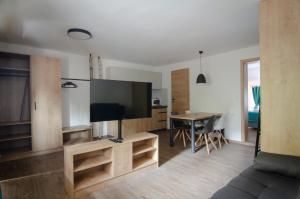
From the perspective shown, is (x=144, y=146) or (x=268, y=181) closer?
(x=268, y=181)

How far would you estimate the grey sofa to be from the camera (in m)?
1.29

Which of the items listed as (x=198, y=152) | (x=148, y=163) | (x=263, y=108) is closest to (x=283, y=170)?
(x=263, y=108)

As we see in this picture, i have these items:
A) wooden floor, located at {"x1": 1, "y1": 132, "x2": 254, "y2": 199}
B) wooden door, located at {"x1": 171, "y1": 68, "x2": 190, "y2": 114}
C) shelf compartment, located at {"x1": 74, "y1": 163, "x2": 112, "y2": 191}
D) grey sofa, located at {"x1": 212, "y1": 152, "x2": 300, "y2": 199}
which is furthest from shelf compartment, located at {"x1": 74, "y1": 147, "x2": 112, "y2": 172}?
wooden door, located at {"x1": 171, "y1": 68, "x2": 190, "y2": 114}

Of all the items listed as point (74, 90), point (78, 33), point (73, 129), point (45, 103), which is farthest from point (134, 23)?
point (73, 129)

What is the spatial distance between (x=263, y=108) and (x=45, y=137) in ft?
13.5

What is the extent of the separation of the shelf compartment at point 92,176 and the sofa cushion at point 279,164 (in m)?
1.86

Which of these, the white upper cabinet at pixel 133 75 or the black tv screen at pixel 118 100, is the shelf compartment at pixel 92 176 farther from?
the white upper cabinet at pixel 133 75

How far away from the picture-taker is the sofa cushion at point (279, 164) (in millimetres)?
1527

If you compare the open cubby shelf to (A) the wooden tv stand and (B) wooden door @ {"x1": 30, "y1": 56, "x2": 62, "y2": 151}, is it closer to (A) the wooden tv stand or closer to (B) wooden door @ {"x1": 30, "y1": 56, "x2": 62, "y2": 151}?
(A) the wooden tv stand

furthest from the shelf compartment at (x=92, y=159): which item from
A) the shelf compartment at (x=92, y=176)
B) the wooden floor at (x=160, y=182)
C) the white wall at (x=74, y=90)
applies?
the white wall at (x=74, y=90)

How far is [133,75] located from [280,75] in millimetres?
4214

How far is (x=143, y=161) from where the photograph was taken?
9.18 feet

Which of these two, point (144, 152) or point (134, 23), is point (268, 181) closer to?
point (144, 152)

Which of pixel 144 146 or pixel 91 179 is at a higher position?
pixel 144 146
